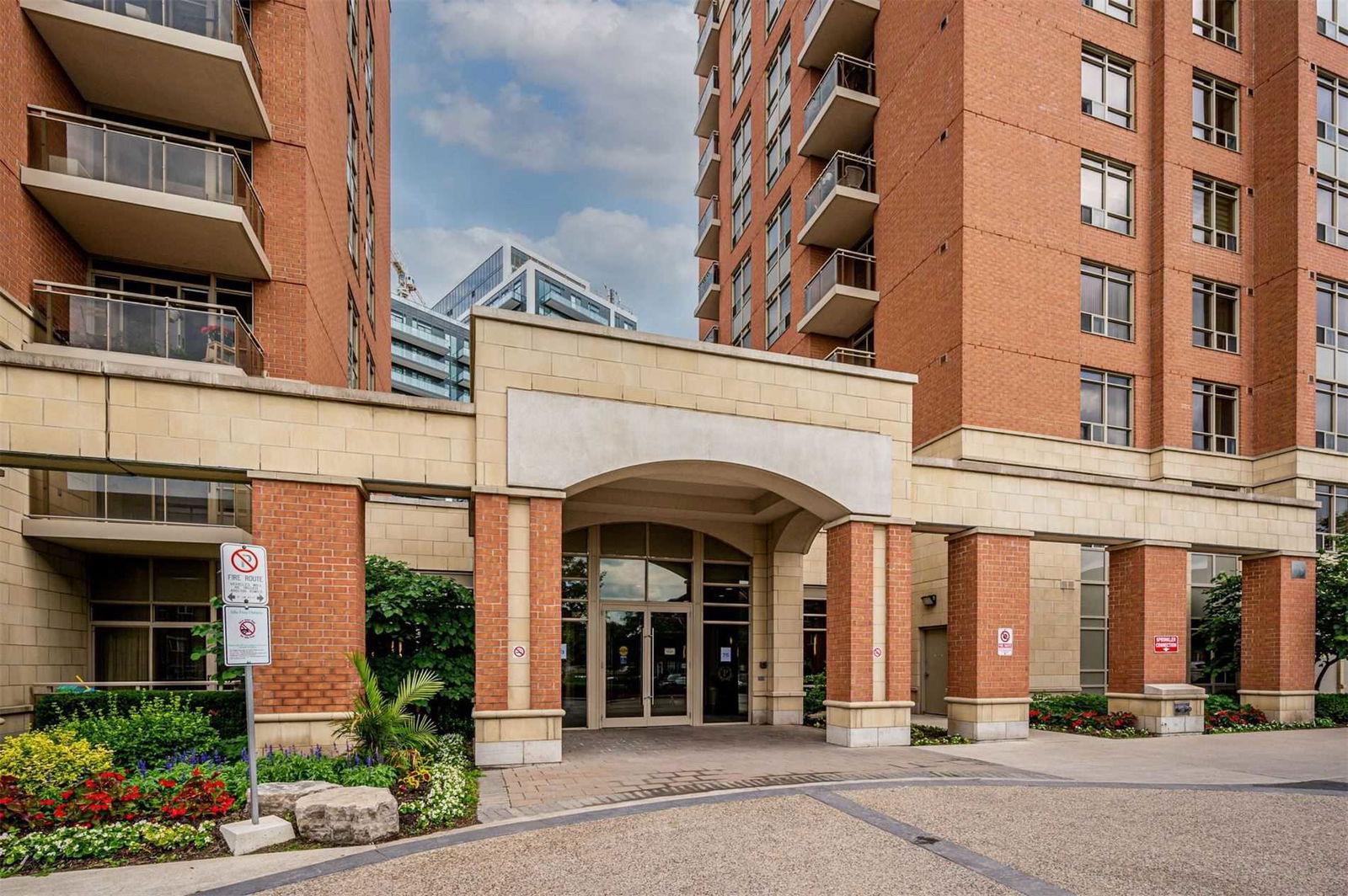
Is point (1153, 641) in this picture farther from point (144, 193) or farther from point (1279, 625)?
point (144, 193)

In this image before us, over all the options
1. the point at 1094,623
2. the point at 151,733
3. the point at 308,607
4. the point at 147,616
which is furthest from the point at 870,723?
the point at 147,616

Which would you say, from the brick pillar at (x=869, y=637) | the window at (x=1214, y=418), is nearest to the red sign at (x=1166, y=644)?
the brick pillar at (x=869, y=637)

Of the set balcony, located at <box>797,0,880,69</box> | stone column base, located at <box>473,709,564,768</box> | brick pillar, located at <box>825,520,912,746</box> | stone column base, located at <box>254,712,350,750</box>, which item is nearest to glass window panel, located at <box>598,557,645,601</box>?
brick pillar, located at <box>825,520,912,746</box>

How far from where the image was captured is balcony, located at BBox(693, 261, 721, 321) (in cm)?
3894

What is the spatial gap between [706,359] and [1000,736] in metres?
8.57

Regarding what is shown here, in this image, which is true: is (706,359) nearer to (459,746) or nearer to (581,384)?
(581,384)

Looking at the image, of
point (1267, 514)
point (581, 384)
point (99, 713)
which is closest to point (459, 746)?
point (99, 713)

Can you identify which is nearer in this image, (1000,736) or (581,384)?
(581,384)

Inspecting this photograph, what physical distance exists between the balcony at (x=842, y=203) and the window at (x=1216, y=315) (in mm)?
9268

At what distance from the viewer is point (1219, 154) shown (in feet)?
72.2

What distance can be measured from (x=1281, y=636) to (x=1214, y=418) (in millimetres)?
6689

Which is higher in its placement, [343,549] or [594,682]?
[343,549]

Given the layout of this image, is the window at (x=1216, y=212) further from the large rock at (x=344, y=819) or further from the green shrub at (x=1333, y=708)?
the large rock at (x=344, y=819)

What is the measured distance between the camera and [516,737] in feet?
35.6
